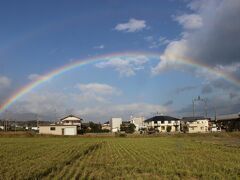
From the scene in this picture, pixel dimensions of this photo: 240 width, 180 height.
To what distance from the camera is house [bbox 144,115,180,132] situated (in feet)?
451

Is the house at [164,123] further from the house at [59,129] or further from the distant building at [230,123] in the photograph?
the house at [59,129]

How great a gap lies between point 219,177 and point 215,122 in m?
113

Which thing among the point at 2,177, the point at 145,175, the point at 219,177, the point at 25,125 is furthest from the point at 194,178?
the point at 25,125

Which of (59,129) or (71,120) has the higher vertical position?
(71,120)

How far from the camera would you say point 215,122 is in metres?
123

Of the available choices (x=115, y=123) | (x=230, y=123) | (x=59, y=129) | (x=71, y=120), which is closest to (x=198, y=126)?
(x=230, y=123)

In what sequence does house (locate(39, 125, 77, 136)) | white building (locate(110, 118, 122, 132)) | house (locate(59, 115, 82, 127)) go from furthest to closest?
white building (locate(110, 118, 122, 132))
house (locate(59, 115, 82, 127))
house (locate(39, 125, 77, 136))

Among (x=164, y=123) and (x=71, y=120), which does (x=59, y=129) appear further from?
(x=164, y=123)

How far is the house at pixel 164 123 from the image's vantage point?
13752cm

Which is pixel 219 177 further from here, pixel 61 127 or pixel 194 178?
pixel 61 127

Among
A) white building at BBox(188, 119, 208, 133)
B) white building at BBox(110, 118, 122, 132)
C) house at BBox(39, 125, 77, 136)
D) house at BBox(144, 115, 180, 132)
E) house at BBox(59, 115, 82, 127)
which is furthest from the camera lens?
white building at BBox(110, 118, 122, 132)

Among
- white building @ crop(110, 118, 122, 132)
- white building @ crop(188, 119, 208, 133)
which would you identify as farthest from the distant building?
white building @ crop(110, 118, 122, 132)

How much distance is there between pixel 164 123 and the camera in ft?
459

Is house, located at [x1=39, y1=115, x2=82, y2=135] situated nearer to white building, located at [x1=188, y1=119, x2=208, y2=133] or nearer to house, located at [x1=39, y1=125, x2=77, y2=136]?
house, located at [x1=39, y1=125, x2=77, y2=136]
